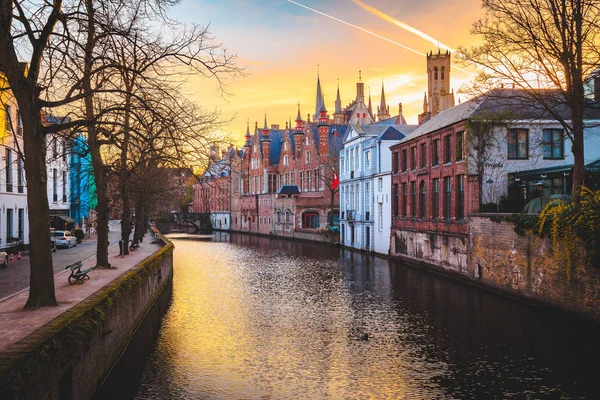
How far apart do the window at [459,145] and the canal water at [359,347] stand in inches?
297

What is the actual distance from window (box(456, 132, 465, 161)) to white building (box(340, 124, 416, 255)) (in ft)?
41.1

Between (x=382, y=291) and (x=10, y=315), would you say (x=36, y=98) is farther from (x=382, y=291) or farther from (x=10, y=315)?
(x=382, y=291)

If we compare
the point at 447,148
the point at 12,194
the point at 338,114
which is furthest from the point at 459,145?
the point at 338,114

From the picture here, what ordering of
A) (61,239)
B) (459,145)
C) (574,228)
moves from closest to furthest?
(574,228), (459,145), (61,239)

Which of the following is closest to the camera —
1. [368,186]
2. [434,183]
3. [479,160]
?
[479,160]

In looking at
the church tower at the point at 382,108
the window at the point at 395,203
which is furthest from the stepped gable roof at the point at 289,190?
the church tower at the point at 382,108

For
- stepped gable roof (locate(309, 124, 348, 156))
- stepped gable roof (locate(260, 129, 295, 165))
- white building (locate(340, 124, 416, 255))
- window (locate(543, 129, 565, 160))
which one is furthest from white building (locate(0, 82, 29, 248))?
stepped gable roof (locate(260, 129, 295, 165))

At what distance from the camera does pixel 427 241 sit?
1363 inches

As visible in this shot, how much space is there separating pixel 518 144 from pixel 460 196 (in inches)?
162

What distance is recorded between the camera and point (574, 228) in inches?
734

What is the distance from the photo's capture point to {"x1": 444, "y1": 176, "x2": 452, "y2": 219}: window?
3231cm

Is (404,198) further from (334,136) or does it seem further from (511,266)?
(334,136)

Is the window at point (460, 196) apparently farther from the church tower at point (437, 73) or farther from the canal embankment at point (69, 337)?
the church tower at point (437, 73)

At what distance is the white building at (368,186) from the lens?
44.6 metres
